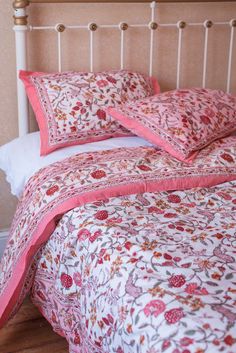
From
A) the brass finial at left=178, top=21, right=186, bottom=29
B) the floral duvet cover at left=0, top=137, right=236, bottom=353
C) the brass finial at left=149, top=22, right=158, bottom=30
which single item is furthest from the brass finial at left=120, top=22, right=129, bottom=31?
the floral duvet cover at left=0, top=137, right=236, bottom=353

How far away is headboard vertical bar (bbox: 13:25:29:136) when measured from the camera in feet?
7.80

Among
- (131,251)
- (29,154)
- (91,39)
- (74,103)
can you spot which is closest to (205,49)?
(91,39)

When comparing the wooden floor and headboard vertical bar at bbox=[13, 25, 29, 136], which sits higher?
headboard vertical bar at bbox=[13, 25, 29, 136]

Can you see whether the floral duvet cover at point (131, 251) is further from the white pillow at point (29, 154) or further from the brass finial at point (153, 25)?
the brass finial at point (153, 25)

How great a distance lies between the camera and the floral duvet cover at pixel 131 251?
1.25 m

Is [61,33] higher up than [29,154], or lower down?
higher up

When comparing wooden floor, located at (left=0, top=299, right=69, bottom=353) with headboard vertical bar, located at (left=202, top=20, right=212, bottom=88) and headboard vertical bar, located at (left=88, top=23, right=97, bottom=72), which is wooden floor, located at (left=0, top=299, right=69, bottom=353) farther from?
headboard vertical bar, located at (left=202, top=20, right=212, bottom=88)

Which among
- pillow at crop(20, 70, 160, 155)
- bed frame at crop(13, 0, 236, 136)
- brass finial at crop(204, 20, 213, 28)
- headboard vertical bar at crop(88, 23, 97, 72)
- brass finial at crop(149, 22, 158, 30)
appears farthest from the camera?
brass finial at crop(204, 20, 213, 28)

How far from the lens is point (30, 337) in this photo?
211 cm

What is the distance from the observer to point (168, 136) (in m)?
2.15

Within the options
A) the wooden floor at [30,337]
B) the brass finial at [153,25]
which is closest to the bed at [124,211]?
the brass finial at [153,25]

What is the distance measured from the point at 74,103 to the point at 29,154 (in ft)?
0.91

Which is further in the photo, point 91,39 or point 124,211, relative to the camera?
point 91,39

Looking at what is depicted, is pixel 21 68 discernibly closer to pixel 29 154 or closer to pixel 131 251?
pixel 29 154
